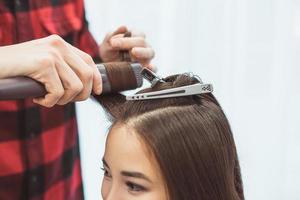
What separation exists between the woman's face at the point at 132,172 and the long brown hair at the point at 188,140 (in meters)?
0.01

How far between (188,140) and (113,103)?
181 millimetres

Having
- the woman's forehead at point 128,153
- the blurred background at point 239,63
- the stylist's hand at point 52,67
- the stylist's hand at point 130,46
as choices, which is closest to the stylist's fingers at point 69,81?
the stylist's hand at point 52,67

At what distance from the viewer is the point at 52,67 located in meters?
0.64

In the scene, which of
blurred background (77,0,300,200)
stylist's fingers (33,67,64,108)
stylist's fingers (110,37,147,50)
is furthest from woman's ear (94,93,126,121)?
blurred background (77,0,300,200)

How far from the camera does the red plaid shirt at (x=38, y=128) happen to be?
97cm

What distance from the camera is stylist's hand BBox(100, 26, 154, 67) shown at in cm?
94

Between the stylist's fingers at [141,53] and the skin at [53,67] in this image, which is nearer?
the skin at [53,67]

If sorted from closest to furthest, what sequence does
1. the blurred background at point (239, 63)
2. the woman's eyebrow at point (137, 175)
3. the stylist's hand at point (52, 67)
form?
the stylist's hand at point (52, 67) → the woman's eyebrow at point (137, 175) → the blurred background at point (239, 63)

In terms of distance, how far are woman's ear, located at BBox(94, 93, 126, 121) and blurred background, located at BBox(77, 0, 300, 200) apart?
1.40 feet

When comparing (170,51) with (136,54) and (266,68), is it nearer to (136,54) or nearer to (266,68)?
(266,68)

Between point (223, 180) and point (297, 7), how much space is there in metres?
0.79

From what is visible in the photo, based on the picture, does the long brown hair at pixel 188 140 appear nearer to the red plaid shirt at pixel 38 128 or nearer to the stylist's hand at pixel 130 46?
the stylist's hand at pixel 130 46

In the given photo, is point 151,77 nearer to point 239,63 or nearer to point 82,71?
point 82,71

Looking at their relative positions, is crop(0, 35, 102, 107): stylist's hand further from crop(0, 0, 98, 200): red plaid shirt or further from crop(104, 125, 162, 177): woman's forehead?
crop(0, 0, 98, 200): red plaid shirt
